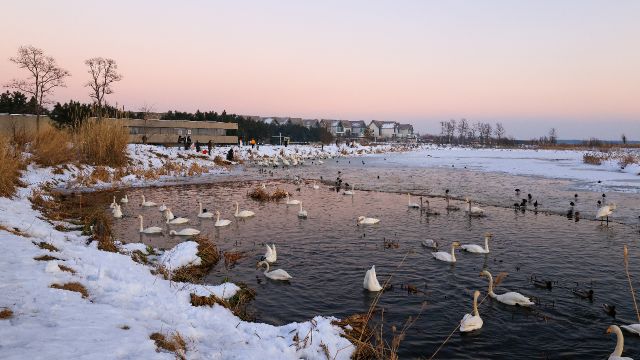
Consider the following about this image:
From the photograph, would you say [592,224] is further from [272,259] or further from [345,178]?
[345,178]

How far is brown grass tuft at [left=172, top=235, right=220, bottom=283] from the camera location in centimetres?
1054

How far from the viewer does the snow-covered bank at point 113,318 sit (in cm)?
533

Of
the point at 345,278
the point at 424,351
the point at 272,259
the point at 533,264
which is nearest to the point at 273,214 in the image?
the point at 272,259

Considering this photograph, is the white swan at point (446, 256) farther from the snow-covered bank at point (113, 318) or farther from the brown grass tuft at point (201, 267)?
the brown grass tuft at point (201, 267)

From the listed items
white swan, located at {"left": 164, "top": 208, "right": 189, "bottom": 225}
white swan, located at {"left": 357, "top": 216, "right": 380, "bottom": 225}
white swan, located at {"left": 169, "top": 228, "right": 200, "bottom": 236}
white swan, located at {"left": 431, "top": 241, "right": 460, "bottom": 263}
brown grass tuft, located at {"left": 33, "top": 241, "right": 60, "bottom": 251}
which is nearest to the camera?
brown grass tuft, located at {"left": 33, "top": 241, "right": 60, "bottom": 251}

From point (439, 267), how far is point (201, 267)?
672cm

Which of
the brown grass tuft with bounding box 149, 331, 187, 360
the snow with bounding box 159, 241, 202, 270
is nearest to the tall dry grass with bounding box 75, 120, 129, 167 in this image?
the snow with bounding box 159, 241, 202, 270

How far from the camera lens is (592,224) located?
18.2 meters

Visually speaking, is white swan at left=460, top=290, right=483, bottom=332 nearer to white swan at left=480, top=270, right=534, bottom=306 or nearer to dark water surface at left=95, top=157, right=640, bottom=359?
dark water surface at left=95, top=157, right=640, bottom=359

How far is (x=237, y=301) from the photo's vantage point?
30.8ft

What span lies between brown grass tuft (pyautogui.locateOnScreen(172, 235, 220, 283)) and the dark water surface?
0.34 m

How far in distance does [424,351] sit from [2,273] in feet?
24.0

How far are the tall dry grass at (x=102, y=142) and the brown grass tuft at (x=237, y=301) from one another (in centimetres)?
2625

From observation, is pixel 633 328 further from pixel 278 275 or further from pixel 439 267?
pixel 278 275
